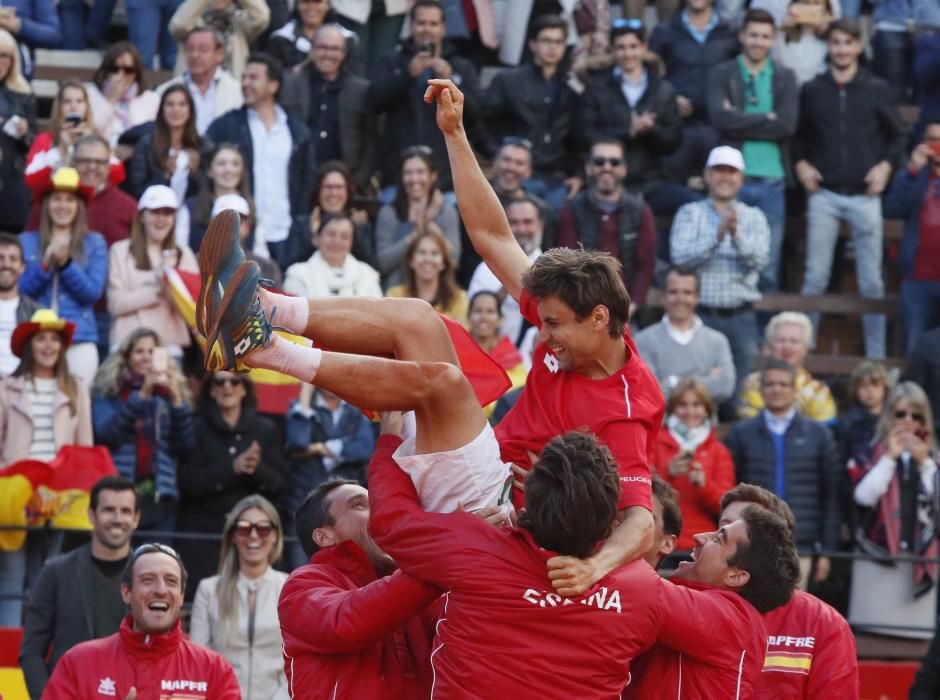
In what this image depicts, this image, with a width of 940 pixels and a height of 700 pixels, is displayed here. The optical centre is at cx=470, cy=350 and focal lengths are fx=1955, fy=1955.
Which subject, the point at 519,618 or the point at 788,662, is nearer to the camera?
the point at 519,618

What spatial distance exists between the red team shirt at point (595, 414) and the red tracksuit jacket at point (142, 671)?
2.00 m

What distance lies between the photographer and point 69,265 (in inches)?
441

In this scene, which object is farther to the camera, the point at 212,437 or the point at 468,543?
the point at 212,437

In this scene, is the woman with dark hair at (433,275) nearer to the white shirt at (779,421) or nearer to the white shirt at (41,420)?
the white shirt at (779,421)

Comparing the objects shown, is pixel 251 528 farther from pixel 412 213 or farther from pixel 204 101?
pixel 204 101

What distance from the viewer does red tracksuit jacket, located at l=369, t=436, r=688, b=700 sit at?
18.5 ft

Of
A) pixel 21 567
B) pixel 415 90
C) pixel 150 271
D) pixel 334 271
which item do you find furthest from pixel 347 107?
pixel 21 567

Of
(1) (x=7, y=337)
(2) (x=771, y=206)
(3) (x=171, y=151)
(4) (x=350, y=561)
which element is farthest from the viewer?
(2) (x=771, y=206)

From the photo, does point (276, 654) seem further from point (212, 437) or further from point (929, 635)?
point (929, 635)

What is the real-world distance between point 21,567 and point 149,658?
2454 millimetres

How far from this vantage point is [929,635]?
1079 centimetres

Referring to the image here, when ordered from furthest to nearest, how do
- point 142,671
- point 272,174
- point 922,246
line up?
point 922,246 → point 272,174 → point 142,671

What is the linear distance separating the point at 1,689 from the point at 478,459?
13.8 ft

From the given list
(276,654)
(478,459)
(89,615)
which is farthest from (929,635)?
(478,459)
